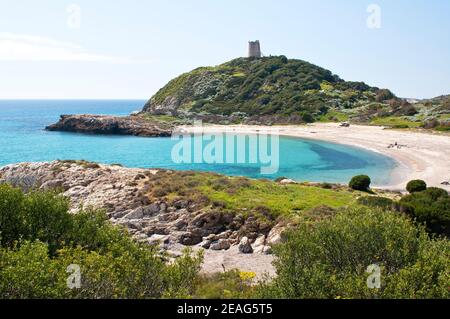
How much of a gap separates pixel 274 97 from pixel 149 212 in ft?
409

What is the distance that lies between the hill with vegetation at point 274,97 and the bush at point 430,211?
309ft

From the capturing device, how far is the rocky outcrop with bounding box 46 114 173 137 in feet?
448

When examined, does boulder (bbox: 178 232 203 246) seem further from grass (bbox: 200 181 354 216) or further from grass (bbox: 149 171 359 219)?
grass (bbox: 200 181 354 216)

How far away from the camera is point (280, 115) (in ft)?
463

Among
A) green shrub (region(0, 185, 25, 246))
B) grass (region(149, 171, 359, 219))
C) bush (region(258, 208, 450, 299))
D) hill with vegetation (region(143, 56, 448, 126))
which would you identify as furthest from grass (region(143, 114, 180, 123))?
bush (region(258, 208, 450, 299))

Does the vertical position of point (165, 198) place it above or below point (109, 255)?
below

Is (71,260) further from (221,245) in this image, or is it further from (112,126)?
(112,126)

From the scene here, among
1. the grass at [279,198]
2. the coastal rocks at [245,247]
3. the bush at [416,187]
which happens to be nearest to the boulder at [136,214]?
the grass at [279,198]

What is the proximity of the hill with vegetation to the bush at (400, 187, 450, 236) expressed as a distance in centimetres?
9405

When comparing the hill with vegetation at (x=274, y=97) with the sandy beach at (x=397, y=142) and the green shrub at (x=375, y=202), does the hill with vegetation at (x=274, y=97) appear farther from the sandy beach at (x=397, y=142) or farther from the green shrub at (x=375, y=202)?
the green shrub at (x=375, y=202)
